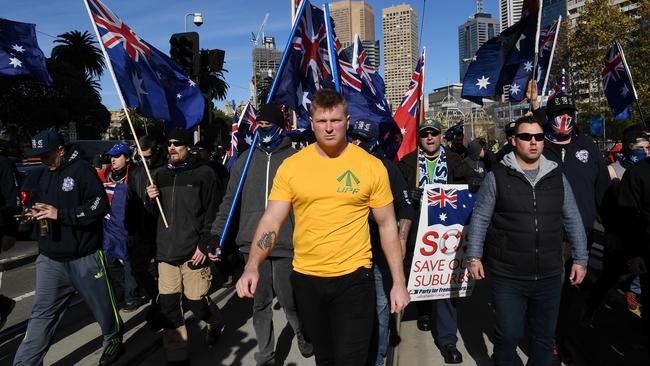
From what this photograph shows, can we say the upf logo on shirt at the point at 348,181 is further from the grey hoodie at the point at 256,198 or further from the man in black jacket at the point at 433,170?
the man in black jacket at the point at 433,170

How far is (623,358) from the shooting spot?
14.1 feet

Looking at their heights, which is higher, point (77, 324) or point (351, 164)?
point (351, 164)

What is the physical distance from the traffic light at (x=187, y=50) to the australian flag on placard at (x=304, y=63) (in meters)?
4.04

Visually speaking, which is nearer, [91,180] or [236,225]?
[91,180]

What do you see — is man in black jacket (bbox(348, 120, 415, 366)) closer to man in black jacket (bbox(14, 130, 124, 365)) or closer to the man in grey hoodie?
the man in grey hoodie

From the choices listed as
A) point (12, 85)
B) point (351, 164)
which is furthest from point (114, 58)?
point (12, 85)

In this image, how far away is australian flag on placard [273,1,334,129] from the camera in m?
4.82

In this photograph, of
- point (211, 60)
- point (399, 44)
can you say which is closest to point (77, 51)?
point (211, 60)

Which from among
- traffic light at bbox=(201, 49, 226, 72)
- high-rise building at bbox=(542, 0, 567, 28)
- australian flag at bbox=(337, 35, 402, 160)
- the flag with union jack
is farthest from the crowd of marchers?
high-rise building at bbox=(542, 0, 567, 28)

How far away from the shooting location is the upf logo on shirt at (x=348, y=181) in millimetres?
2764

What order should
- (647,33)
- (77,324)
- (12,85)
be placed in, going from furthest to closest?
(12,85) → (647,33) → (77,324)

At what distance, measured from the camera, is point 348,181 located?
2783 millimetres

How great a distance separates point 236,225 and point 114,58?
1869 mm

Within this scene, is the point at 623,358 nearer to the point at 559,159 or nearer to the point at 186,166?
the point at 559,159
